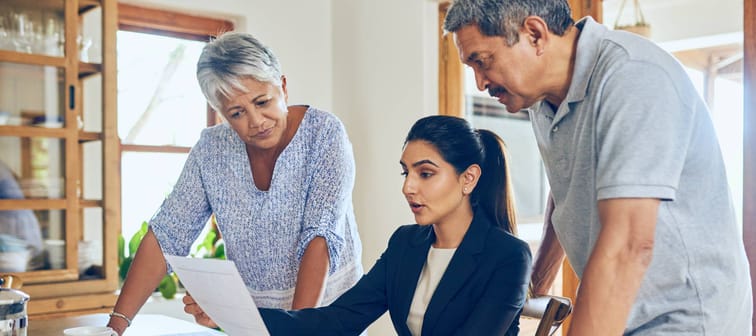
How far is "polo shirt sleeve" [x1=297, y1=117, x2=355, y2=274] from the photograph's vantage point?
171 centimetres

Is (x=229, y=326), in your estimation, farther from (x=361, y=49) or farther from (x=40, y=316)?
(x=361, y=49)

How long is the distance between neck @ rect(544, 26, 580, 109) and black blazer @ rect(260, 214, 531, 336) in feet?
2.03

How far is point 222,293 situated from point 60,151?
6.90ft

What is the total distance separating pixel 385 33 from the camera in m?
3.79

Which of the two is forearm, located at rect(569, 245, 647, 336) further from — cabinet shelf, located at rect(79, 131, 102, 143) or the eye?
cabinet shelf, located at rect(79, 131, 102, 143)

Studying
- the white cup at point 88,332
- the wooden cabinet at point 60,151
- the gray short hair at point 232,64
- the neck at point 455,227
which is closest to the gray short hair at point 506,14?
the gray short hair at point 232,64

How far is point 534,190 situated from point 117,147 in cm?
189

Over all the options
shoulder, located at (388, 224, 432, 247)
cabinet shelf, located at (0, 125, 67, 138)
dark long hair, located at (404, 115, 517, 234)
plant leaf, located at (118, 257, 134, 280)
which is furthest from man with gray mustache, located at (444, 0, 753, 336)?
plant leaf, located at (118, 257, 134, 280)

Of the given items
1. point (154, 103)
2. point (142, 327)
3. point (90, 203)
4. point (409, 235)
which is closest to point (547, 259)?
point (409, 235)

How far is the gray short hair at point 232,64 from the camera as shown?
1676mm

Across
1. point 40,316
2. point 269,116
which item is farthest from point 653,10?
point 40,316

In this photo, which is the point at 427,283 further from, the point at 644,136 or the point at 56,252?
the point at 56,252

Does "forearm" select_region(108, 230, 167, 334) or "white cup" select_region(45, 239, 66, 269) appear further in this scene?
"white cup" select_region(45, 239, 66, 269)

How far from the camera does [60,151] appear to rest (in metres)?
3.11
